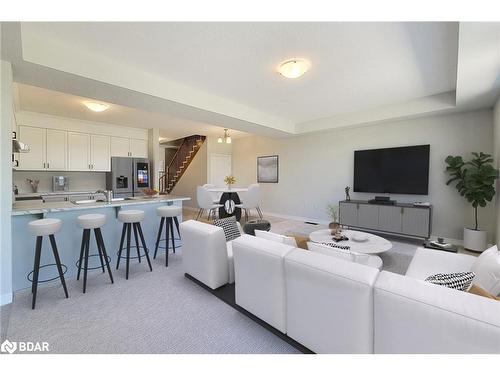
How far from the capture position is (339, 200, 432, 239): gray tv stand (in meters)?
3.76

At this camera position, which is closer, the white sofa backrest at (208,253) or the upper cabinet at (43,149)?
the white sofa backrest at (208,253)

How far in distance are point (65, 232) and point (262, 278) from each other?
2.50 meters

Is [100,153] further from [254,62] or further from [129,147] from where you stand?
[254,62]

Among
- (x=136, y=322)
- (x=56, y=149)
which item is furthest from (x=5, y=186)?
(x=56, y=149)

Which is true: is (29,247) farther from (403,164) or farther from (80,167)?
(403,164)

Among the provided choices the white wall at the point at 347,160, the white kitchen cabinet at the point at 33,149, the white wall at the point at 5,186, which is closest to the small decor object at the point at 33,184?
the white kitchen cabinet at the point at 33,149

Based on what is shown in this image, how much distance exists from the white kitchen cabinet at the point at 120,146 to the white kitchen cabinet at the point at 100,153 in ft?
0.35

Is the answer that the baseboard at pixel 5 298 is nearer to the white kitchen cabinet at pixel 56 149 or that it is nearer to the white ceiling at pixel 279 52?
the white ceiling at pixel 279 52

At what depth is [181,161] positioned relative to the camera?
26.9 ft

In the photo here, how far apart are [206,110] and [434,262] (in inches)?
136

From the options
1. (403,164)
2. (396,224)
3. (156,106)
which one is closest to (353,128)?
(403,164)

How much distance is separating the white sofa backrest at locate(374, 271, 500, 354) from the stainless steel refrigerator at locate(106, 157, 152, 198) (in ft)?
19.3

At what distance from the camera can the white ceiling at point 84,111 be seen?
3.50 meters

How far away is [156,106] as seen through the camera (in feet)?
10.7
